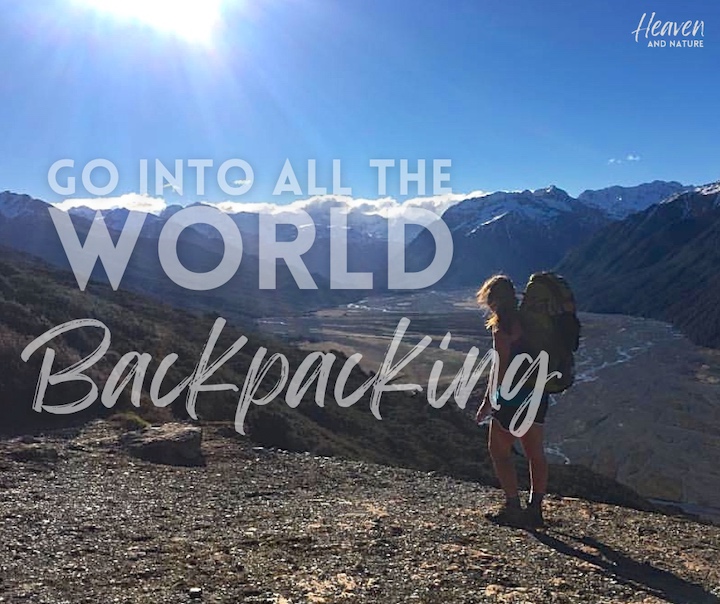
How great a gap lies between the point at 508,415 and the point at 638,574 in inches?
69.4

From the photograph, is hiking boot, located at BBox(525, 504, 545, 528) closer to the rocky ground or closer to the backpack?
the rocky ground

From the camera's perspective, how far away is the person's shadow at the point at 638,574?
17.0 feet

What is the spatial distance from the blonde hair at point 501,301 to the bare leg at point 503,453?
3.41 feet

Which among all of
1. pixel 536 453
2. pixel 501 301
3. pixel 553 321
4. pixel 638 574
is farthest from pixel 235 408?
pixel 638 574

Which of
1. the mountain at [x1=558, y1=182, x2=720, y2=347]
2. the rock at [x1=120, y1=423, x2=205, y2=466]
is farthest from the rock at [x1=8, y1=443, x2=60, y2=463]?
the mountain at [x1=558, y1=182, x2=720, y2=347]

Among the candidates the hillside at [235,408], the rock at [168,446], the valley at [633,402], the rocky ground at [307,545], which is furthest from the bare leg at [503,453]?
the valley at [633,402]

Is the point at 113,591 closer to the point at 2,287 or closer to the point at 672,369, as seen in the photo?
the point at 2,287

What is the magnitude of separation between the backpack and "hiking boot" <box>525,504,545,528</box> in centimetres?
146

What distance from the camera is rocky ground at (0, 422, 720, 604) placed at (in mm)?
5207

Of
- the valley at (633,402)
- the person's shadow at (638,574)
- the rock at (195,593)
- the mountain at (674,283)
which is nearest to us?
the rock at (195,593)

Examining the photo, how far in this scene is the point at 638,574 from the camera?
222 inches

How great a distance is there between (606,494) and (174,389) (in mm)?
12882

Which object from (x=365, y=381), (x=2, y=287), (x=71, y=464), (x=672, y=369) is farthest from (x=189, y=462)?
(x=672, y=369)

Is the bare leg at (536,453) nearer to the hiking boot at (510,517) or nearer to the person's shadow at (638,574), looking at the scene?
the hiking boot at (510,517)
